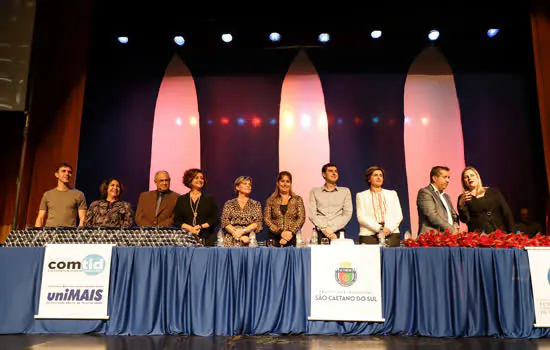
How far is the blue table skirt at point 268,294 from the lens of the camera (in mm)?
3318

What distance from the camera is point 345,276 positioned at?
3.38 metres

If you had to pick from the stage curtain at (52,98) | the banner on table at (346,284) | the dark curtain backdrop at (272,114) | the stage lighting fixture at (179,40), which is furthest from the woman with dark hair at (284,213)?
the stage curtain at (52,98)

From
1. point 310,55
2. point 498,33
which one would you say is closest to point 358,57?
point 310,55

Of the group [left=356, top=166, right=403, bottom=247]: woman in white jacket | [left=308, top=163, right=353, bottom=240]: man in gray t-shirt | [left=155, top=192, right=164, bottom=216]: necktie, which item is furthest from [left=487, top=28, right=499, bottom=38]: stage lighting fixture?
[left=155, top=192, right=164, bottom=216]: necktie

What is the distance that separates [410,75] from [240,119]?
2.49 metres

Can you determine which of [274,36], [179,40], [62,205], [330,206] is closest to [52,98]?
[179,40]

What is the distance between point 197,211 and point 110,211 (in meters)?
0.85

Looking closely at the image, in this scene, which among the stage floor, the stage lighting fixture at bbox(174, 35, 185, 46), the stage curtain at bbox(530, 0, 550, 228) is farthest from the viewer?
the stage lighting fixture at bbox(174, 35, 185, 46)

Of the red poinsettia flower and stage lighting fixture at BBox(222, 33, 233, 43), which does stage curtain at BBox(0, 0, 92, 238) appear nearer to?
stage lighting fixture at BBox(222, 33, 233, 43)

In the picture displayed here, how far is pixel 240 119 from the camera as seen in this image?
260 inches

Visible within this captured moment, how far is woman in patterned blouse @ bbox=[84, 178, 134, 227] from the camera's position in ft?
14.8

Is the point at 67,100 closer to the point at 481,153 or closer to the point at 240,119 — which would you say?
the point at 240,119

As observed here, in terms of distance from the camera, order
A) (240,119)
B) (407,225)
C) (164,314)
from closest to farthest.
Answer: (164,314) < (407,225) < (240,119)

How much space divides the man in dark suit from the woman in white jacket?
A: 2.04 m
